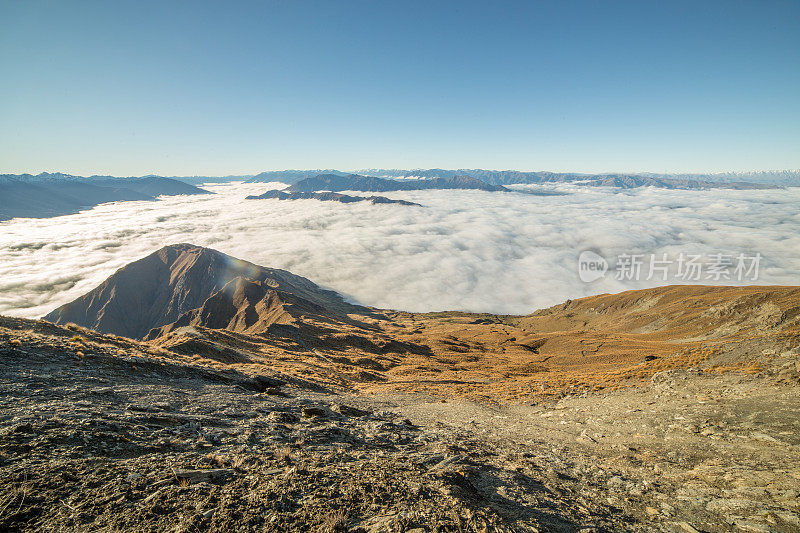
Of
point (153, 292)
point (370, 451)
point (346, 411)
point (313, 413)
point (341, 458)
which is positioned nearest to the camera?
point (341, 458)

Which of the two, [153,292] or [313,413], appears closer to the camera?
[313,413]

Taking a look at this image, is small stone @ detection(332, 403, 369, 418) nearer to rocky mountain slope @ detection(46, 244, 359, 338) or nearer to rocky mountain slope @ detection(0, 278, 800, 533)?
rocky mountain slope @ detection(0, 278, 800, 533)

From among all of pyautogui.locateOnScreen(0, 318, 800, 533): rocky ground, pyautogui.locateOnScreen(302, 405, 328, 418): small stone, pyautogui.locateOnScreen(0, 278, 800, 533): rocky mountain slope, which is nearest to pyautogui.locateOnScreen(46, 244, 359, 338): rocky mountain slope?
pyautogui.locateOnScreen(0, 278, 800, 533): rocky mountain slope

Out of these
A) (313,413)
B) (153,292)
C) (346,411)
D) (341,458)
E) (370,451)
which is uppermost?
(341,458)

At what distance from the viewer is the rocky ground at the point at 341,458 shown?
222 inches

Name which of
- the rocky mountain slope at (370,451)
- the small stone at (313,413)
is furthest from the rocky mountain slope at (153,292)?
the small stone at (313,413)

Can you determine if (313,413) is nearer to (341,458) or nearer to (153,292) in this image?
(341,458)

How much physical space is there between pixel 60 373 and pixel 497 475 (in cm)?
1553

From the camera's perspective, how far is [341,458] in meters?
8.61

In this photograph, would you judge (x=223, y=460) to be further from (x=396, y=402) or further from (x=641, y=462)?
(x=396, y=402)

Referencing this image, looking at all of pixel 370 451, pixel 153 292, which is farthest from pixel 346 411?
pixel 153 292

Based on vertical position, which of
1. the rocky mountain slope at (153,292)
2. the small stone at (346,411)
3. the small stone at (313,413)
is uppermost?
the small stone at (313,413)

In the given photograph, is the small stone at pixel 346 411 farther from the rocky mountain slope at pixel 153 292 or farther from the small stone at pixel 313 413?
the rocky mountain slope at pixel 153 292

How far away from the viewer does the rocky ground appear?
18.5 ft
